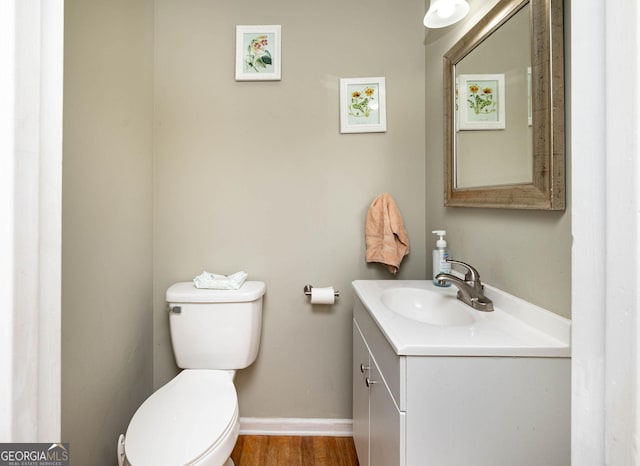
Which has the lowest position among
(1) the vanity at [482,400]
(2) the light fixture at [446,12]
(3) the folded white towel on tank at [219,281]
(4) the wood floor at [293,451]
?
(4) the wood floor at [293,451]

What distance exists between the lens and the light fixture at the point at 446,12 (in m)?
1.16

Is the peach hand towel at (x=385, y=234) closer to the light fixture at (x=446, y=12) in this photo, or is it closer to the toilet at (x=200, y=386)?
the toilet at (x=200, y=386)

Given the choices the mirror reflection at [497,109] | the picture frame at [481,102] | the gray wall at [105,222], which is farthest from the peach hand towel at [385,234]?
the gray wall at [105,222]

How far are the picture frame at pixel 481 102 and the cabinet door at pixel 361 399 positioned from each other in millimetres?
895

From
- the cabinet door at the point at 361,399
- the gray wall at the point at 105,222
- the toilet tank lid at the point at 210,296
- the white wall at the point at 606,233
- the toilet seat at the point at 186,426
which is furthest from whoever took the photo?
the toilet tank lid at the point at 210,296

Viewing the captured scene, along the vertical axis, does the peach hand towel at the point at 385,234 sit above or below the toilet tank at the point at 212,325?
above

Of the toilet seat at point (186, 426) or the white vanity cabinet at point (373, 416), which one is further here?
the toilet seat at point (186, 426)

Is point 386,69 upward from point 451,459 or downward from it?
upward

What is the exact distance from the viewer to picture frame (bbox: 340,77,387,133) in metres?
1.58

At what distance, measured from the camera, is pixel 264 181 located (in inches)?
63.2

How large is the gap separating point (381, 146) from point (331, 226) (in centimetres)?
47

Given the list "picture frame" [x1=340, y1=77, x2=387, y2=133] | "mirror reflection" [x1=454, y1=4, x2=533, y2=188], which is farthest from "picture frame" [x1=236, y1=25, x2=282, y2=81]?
"mirror reflection" [x1=454, y1=4, x2=533, y2=188]

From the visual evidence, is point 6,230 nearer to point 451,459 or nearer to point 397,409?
point 397,409

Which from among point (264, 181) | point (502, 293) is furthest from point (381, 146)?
point (502, 293)
